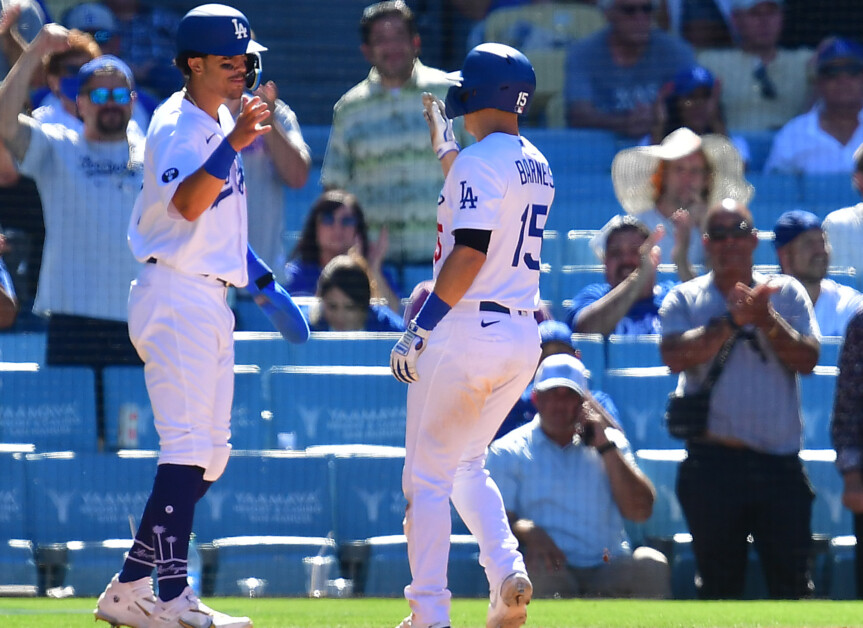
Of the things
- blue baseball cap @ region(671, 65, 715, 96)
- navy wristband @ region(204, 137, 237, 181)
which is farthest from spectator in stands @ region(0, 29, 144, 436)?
blue baseball cap @ region(671, 65, 715, 96)

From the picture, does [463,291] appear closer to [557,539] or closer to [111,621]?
[111,621]

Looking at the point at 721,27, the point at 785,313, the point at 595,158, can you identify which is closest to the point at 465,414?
the point at 785,313

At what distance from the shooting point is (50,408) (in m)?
5.81

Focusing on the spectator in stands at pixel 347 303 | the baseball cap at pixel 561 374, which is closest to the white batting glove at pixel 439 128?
the baseball cap at pixel 561 374

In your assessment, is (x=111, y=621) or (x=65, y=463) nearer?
(x=111, y=621)

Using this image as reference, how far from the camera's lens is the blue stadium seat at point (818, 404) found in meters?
5.83

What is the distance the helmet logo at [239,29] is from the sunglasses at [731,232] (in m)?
2.47

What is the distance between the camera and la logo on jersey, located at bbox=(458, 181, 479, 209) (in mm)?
3453

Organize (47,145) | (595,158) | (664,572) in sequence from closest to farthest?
(664,572) < (47,145) < (595,158)

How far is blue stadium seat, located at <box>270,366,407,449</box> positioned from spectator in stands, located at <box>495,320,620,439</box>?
47 centimetres

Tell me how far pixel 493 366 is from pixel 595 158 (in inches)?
167

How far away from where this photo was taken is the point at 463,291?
11.2ft

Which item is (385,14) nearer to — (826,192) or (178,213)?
(826,192)

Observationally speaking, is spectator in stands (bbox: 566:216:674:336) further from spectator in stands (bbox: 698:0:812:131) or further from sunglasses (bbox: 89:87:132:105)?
sunglasses (bbox: 89:87:132:105)
